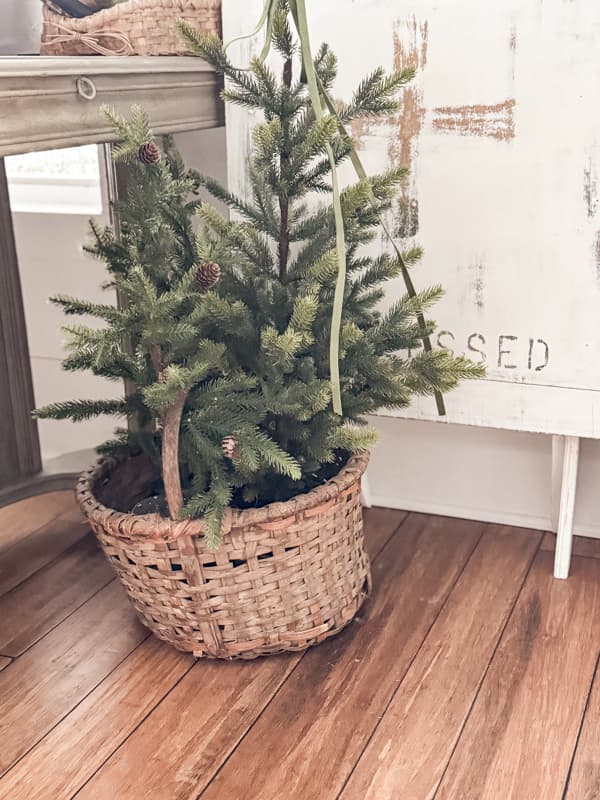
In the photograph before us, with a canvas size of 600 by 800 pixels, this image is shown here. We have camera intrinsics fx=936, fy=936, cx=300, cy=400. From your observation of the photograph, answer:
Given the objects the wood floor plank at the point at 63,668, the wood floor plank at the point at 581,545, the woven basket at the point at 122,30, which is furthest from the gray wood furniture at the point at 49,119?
the wood floor plank at the point at 581,545

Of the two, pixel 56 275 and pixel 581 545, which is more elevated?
pixel 56 275

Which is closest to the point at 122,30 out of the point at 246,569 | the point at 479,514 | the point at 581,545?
the point at 246,569

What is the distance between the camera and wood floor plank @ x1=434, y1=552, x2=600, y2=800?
1096mm

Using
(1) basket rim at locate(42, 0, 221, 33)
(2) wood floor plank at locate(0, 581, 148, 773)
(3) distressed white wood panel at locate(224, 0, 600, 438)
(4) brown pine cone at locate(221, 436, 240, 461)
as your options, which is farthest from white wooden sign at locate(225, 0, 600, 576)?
(2) wood floor plank at locate(0, 581, 148, 773)

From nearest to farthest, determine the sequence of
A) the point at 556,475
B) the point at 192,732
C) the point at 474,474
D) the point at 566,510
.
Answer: the point at 192,732 < the point at 566,510 < the point at 556,475 < the point at 474,474

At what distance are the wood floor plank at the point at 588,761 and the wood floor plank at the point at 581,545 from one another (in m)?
0.41

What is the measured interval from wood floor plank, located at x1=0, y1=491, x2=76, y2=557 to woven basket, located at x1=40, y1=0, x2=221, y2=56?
84 centimetres

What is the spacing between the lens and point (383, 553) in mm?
1639

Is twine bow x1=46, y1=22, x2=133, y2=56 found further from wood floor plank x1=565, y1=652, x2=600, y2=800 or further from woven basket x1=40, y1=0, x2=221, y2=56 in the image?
wood floor plank x1=565, y1=652, x2=600, y2=800

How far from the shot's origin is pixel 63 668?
1.34 metres

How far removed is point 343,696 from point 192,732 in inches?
8.1

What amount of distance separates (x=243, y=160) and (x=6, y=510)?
0.84m

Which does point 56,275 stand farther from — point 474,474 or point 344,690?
point 344,690

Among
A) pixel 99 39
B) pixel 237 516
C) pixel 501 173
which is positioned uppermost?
pixel 99 39
